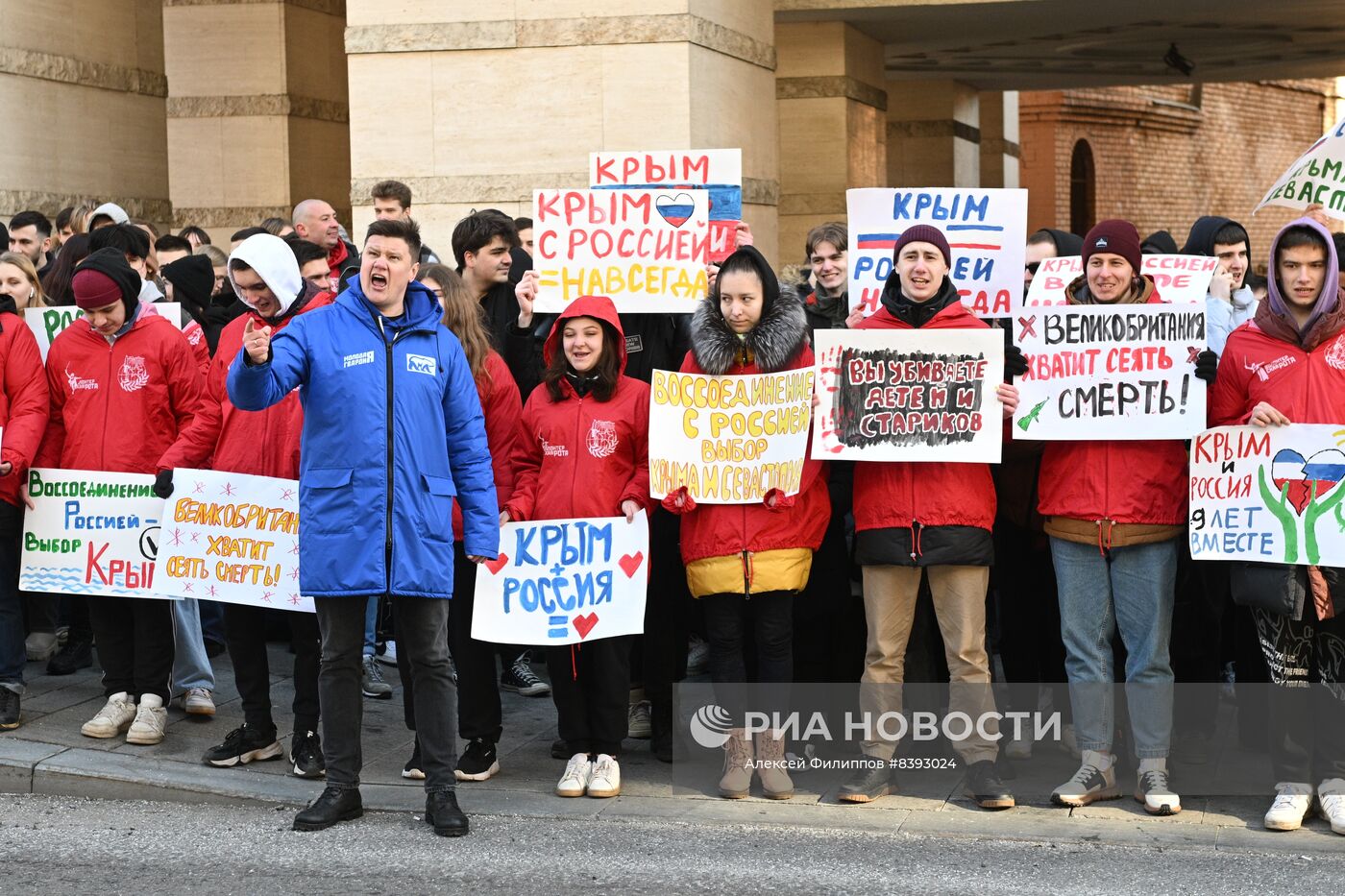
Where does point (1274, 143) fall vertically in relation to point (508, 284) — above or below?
above

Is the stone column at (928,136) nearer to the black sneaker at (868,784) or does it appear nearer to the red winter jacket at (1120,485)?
the red winter jacket at (1120,485)

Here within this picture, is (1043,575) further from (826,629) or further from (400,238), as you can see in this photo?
(400,238)

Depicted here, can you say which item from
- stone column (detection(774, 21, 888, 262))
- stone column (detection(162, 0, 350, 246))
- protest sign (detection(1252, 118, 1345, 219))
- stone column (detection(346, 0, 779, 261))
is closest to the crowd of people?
protest sign (detection(1252, 118, 1345, 219))

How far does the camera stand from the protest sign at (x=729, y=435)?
22.0ft

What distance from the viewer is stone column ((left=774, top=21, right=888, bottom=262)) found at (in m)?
15.1

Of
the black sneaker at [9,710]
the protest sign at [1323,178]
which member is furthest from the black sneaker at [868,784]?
the black sneaker at [9,710]

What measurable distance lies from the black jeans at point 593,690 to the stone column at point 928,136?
12755 mm

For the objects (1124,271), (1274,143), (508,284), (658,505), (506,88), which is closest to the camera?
(1124,271)

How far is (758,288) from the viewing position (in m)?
6.73

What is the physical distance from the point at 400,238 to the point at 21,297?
2.82 metres

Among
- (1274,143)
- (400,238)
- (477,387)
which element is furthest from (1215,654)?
(1274,143)

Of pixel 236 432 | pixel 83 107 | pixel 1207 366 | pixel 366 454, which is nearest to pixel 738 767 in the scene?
pixel 366 454

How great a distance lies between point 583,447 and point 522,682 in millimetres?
2260

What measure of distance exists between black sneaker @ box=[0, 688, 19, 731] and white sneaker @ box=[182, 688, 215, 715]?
75 cm
